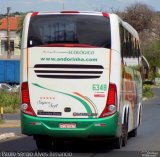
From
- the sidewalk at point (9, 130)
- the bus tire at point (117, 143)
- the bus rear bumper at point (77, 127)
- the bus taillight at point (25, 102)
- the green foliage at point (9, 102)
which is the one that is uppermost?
the bus taillight at point (25, 102)

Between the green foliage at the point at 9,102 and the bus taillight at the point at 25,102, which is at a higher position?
the bus taillight at the point at 25,102

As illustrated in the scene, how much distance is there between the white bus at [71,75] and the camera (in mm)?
15219

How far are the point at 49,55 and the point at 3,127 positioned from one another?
455 inches

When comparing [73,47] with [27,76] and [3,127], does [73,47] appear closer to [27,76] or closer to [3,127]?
[27,76]

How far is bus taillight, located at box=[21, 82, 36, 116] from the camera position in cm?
1534

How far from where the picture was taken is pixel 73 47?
50.5 ft

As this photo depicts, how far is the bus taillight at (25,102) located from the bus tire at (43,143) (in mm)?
1197

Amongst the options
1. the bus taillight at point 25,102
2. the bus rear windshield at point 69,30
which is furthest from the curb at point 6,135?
the bus rear windshield at point 69,30

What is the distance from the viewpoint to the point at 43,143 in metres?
16.7

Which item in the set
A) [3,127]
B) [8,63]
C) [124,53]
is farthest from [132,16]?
[124,53]

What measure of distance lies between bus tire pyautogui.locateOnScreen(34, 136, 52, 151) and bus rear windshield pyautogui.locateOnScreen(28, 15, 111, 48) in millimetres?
2519

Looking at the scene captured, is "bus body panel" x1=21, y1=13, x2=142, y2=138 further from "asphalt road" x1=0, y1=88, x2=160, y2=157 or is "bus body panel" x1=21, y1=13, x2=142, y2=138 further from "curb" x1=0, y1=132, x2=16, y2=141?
"curb" x1=0, y1=132, x2=16, y2=141

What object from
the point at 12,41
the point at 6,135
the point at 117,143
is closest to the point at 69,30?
the point at 117,143

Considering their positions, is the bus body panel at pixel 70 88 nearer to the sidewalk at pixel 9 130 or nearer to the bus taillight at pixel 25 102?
the bus taillight at pixel 25 102
